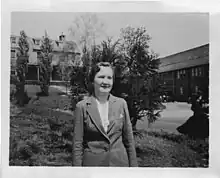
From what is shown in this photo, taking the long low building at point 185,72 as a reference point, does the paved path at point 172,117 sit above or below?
below

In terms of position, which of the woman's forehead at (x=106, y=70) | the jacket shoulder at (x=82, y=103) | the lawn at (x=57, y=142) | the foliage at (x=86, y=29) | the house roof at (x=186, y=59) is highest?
the foliage at (x=86, y=29)

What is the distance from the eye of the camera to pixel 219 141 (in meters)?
1.64

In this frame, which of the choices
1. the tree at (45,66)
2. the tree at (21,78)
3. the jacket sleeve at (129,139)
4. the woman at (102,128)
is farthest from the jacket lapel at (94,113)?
the tree at (21,78)

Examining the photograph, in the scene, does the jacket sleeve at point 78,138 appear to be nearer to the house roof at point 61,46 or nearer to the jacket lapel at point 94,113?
the jacket lapel at point 94,113

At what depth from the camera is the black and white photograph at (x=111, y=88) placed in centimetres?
164

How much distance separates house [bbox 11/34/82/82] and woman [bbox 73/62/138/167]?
0.46ft

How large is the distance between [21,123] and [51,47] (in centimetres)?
44

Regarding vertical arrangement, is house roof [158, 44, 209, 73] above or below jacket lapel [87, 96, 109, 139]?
above

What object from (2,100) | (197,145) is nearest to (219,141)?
(197,145)

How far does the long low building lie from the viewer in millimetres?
1646

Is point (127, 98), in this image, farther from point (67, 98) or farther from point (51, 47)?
point (51, 47)

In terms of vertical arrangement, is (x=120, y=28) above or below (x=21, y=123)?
above

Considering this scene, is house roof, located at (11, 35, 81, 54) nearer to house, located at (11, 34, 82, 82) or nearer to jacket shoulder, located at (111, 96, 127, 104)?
house, located at (11, 34, 82, 82)

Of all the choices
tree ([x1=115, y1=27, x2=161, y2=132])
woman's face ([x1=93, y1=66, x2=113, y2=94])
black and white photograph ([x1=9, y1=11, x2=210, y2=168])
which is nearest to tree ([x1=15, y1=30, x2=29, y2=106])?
black and white photograph ([x1=9, y1=11, x2=210, y2=168])
